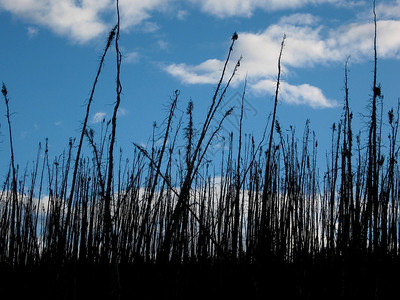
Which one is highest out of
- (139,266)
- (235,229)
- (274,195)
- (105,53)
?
(105,53)

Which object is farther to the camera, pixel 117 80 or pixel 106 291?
pixel 106 291

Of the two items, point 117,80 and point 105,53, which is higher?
point 105,53

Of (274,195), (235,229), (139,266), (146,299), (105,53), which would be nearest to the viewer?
(105,53)

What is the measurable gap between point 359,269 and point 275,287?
44cm

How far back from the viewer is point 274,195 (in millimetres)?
2842

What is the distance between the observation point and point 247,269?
2.30 meters

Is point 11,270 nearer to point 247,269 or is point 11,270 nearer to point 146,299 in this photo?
point 146,299

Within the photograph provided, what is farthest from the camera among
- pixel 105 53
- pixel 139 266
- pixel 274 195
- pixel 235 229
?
pixel 274 195

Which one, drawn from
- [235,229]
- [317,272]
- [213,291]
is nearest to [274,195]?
[235,229]

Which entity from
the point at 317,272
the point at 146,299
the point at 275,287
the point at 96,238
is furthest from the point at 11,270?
the point at 317,272

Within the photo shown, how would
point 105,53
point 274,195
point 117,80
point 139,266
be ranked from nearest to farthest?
point 117,80 → point 105,53 → point 139,266 → point 274,195

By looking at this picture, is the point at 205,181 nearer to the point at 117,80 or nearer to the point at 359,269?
the point at 359,269

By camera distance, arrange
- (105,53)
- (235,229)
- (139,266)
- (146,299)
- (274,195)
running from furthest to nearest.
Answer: (274,195) → (235,229) → (139,266) → (146,299) → (105,53)

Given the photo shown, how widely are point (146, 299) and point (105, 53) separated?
44.4 inches
